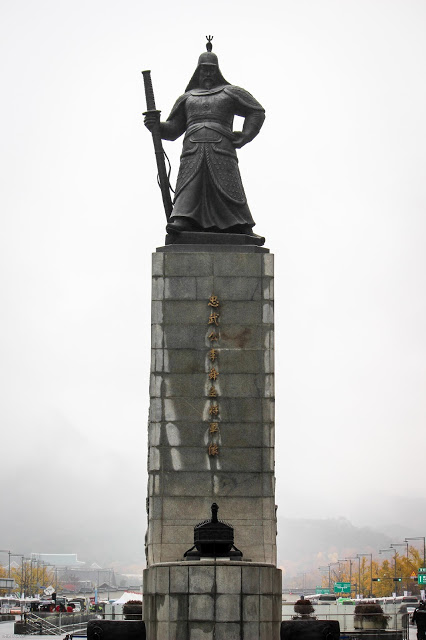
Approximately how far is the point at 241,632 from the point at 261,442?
3.93m

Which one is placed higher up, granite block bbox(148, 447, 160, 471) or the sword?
the sword

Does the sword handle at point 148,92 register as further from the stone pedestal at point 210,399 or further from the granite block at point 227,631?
the granite block at point 227,631

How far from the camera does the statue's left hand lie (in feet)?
76.9

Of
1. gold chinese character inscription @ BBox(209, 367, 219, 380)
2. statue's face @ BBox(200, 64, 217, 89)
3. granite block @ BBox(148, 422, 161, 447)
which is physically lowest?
granite block @ BBox(148, 422, 161, 447)

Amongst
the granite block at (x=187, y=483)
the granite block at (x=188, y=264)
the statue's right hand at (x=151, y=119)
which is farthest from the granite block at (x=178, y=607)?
the statue's right hand at (x=151, y=119)

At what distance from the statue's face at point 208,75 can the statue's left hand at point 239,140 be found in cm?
122

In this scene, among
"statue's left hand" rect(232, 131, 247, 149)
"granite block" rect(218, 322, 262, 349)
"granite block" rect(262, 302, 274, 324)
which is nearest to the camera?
"granite block" rect(218, 322, 262, 349)

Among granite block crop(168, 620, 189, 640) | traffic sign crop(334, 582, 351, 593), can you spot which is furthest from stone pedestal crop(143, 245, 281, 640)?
traffic sign crop(334, 582, 351, 593)

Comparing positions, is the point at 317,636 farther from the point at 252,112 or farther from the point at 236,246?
the point at 252,112

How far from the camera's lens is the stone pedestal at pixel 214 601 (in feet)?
60.7

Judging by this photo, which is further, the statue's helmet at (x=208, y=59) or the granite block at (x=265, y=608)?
the statue's helmet at (x=208, y=59)

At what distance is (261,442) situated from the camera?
21.2 m

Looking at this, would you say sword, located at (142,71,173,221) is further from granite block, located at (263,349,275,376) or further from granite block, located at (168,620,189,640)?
granite block, located at (168,620,189,640)

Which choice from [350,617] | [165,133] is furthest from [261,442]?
[350,617]
